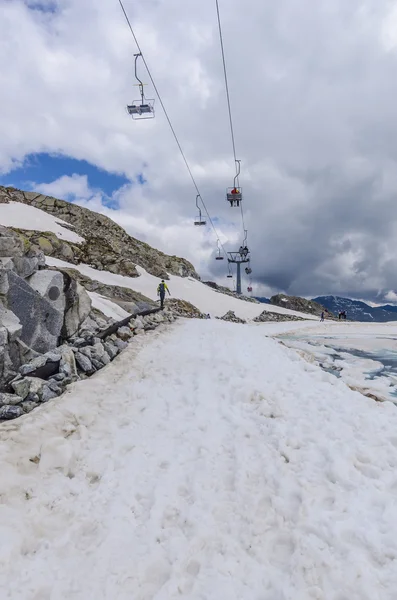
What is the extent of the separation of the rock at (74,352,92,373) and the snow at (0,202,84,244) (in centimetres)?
4218

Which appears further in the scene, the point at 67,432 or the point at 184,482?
the point at 67,432

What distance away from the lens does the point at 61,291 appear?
980 centimetres

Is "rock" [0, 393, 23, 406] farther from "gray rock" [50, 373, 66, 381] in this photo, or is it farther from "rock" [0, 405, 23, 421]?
"gray rock" [50, 373, 66, 381]

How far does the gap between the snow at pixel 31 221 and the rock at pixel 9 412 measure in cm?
4470

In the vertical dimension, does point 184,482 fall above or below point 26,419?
below

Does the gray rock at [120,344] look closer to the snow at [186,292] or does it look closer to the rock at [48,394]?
the rock at [48,394]

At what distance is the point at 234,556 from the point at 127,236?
63.3 metres

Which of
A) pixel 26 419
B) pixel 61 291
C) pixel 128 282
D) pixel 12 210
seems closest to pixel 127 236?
pixel 12 210

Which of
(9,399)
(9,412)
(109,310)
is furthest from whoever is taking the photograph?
(109,310)

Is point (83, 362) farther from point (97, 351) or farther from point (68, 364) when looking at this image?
point (97, 351)

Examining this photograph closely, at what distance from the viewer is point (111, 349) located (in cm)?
1014

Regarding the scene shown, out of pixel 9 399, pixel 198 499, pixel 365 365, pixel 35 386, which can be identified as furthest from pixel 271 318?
pixel 198 499

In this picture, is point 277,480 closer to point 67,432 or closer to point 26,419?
point 67,432

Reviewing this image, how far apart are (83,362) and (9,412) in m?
2.76
